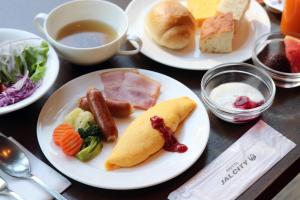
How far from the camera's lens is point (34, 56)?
3.67 feet

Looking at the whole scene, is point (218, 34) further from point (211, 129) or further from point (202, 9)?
point (211, 129)

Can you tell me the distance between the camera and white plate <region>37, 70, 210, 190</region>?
0.90 metres

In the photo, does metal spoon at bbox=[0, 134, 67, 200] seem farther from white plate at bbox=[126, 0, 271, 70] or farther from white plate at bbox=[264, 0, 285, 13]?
white plate at bbox=[264, 0, 285, 13]

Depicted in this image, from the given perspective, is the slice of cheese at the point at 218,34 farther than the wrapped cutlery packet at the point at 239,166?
Yes

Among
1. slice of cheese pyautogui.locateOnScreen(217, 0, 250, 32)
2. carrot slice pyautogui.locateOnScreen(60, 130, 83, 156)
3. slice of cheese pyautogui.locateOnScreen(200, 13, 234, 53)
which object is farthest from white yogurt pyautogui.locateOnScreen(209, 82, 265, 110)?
carrot slice pyautogui.locateOnScreen(60, 130, 83, 156)

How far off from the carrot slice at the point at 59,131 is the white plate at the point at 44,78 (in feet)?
0.28

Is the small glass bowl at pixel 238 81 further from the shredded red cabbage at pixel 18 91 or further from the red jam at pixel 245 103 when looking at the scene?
the shredded red cabbage at pixel 18 91

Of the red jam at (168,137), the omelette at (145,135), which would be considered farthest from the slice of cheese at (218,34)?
the red jam at (168,137)

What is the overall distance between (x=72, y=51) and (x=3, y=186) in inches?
15.1

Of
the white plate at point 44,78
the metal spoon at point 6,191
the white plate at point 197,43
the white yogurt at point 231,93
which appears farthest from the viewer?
the white plate at point 197,43

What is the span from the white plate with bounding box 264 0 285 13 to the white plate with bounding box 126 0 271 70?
42 mm

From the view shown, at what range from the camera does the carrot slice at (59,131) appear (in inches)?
37.9

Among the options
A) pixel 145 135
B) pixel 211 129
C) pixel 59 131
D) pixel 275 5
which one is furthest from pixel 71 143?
pixel 275 5

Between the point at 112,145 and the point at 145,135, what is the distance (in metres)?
0.08
